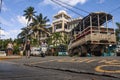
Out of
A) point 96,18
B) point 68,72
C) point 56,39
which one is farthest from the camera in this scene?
point 56,39

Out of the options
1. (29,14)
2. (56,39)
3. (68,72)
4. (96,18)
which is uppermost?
(29,14)

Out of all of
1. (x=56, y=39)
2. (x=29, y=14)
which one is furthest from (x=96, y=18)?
(x=29, y=14)

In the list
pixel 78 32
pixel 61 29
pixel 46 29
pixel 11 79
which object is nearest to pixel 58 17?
pixel 61 29

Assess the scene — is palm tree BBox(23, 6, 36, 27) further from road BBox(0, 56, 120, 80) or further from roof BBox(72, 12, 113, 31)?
road BBox(0, 56, 120, 80)

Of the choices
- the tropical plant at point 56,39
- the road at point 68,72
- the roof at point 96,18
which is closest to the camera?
the road at point 68,72

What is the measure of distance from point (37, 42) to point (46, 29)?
4192 mm

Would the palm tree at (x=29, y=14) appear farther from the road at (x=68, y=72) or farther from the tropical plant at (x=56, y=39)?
the road at (x=68, y=72)

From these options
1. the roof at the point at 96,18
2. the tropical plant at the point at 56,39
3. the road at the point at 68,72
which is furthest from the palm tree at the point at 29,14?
the road at the point at 68,72

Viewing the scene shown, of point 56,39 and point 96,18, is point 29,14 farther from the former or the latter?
point 96,18

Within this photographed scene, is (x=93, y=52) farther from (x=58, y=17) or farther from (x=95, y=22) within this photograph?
(x=58, y=17)

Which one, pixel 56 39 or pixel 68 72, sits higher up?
pixel 56 39

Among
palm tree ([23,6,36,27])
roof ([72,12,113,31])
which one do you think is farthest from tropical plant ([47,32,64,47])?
roof ([72,12,113,31])

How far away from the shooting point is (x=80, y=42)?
24.2m

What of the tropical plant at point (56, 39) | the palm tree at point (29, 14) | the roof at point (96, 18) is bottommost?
the roof at point (96, 18)
